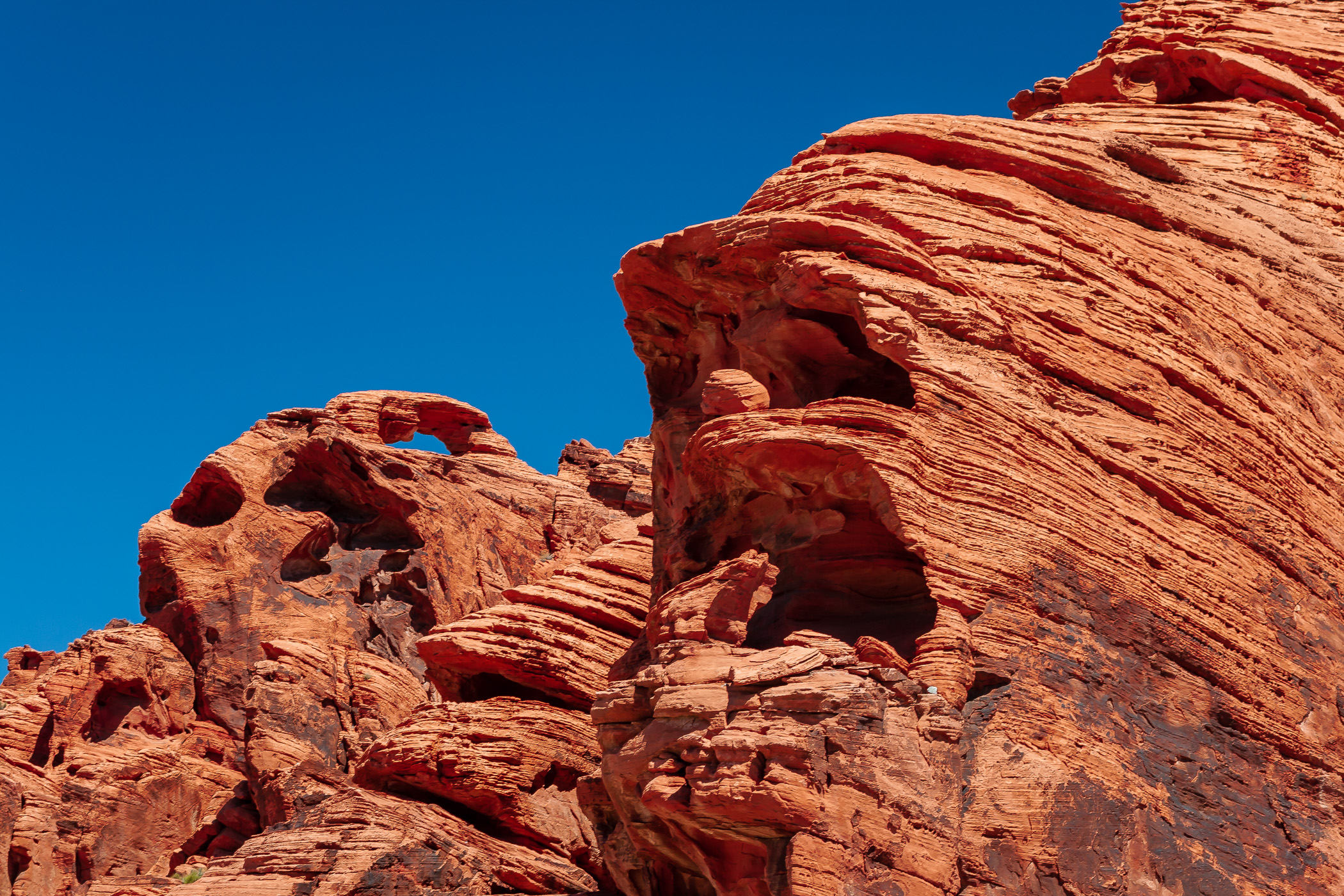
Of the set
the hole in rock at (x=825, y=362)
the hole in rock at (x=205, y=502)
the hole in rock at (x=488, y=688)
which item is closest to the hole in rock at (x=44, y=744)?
the hole in rock at (x=205, y=502)

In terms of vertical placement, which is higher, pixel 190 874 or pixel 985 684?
pixel 190 874

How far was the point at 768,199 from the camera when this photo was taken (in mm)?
21953

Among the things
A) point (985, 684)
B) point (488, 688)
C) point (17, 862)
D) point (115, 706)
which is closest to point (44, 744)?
point (115, 706)

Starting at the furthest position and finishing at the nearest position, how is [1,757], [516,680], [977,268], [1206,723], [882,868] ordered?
[1,757] → [516,680] → [977,268] → [1206,723] → [882,868]

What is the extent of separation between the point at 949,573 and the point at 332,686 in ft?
55.3

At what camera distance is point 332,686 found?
3067 cm

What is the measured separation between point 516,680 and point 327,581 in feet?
48.6

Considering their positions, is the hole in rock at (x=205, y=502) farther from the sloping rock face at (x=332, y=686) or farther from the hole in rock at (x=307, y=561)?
the hole in rock at (x=307, y=561)

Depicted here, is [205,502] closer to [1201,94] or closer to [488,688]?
[488,688]

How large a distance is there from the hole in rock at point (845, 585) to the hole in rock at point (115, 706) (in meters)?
20.9

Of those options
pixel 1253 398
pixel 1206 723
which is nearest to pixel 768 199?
pixel 1253 398

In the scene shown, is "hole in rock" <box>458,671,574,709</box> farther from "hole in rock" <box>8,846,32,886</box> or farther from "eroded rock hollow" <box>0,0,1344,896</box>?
"hole in rock" <box>8,846,32,886</box>

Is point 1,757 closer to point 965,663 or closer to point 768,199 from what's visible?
point 768,199

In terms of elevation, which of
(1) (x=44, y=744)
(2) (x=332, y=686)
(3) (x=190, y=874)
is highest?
(1) (x=44, y=744)
